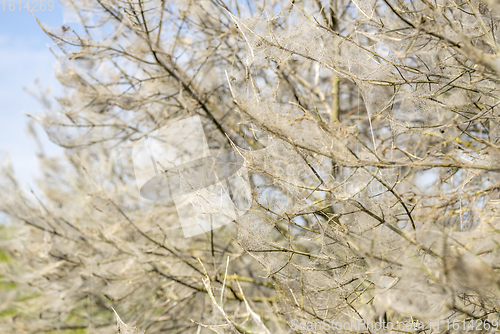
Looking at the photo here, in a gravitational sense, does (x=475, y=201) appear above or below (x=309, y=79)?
below

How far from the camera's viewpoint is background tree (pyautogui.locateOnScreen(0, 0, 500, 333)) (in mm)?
1956

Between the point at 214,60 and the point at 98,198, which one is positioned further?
the point at 214,60

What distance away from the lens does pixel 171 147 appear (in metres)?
4.20

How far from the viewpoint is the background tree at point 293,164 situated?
1956 mm

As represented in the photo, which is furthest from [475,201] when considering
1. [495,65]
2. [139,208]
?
[139,208]

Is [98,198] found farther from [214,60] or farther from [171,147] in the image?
[214,60]

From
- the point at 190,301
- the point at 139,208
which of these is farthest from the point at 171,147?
the point at 190,301

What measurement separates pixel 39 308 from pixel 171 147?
3248 millimetres

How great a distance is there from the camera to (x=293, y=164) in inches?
90.2

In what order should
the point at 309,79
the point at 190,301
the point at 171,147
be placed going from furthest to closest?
1. the point at 309,79
2. the point at 190,301
3. the point at 171,147

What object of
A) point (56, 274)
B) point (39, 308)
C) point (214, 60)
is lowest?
point (39, 308)

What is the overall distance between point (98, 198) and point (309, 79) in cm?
313

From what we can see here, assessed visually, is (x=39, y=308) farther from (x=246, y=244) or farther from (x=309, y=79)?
(x=309, y=79)

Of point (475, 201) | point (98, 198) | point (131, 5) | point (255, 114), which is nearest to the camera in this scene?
point (255, 114)
